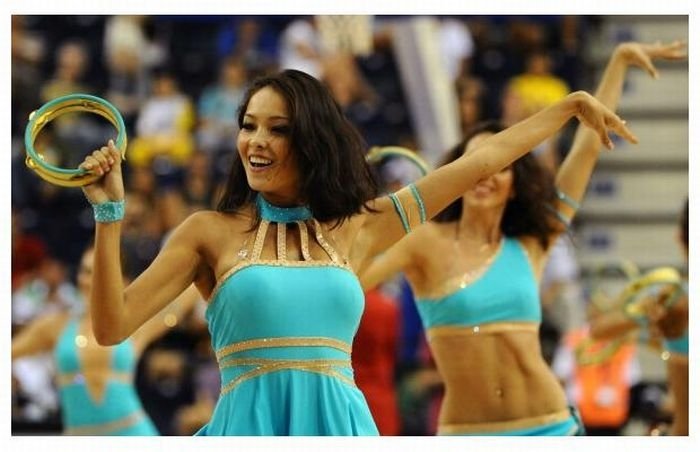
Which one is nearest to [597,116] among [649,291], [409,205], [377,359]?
[409,205]

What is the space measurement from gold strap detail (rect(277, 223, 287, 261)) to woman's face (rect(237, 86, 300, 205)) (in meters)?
0.12

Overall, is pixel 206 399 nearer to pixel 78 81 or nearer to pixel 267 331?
pixel 78 81

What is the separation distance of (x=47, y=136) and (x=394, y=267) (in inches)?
278

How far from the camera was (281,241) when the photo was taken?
439cm

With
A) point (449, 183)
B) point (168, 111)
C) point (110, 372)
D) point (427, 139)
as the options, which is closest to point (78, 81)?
point (168, 111)

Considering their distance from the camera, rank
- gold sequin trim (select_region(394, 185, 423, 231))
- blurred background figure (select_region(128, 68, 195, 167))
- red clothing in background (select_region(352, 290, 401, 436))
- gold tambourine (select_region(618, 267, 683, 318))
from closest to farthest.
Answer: gold sequin trim (select_region(394, 185, 423, 231)) < gold tambourine (select_region(618, 267, 683, 318)) < red clothing in background (select_region(352, 290, 401, 436)) < blurred background figure (select_region(128, 68, 195, 167))

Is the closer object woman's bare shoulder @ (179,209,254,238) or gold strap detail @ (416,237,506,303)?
woman's bare shoulder @ (179,209,254,238)

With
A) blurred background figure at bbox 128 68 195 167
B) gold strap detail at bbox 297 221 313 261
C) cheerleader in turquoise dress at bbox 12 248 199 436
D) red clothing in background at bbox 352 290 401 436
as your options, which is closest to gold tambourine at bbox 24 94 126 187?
gold strap detail at bbox 297 221 313 261

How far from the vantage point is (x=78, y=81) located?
1324 centimetres

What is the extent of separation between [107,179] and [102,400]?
431 centimetres

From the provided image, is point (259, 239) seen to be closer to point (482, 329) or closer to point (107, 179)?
point (107, 179)

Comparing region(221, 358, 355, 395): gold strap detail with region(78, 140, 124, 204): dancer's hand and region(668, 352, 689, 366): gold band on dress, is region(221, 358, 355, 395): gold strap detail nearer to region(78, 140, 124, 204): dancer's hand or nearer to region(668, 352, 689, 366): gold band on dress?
region(78, 140, 124, 204): dancer's hand

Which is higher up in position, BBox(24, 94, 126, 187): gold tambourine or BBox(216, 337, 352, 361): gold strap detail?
BBox(24, 94, 126, 187): gold tambourine

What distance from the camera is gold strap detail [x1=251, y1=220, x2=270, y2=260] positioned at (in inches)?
171
